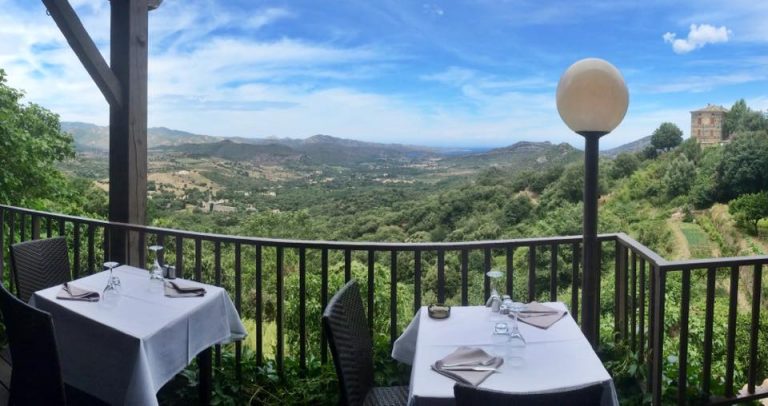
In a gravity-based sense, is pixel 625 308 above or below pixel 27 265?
below

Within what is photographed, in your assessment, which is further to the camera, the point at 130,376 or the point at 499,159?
the point at 499,159

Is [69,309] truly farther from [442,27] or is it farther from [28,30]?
[442,27]

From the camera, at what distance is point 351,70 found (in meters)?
33.8

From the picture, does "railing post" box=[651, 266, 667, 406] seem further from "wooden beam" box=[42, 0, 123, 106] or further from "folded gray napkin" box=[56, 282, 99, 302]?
"wooden beam" box=[42, 0, 123, 106]

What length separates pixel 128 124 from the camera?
3771 millimetres

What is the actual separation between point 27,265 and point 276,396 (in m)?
1.59

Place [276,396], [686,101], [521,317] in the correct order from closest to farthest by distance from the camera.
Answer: [521,317] < [276,396] < [686,101]

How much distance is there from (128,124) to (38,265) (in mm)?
1034

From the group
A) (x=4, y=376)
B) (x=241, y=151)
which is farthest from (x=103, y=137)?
(x=241, y=151)

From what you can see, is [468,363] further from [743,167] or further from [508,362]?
[743,167]

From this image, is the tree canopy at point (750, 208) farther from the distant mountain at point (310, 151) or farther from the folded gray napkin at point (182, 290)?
the folded gray napkin at point (182, 290)

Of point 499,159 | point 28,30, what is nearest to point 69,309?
point 28,30

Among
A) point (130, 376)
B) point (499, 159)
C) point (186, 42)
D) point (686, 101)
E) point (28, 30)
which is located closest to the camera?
point (130, 376)

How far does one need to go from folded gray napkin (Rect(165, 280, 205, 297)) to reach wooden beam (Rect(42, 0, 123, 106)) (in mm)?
1577
